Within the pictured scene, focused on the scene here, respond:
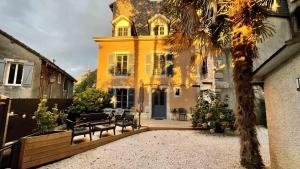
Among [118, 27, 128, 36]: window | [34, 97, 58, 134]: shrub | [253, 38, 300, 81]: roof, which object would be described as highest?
[118, 27, 128, 36]: window

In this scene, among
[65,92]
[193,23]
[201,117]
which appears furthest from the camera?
[65,92]

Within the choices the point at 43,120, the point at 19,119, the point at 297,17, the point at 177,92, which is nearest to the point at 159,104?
the point at 177,92

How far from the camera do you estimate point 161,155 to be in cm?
542

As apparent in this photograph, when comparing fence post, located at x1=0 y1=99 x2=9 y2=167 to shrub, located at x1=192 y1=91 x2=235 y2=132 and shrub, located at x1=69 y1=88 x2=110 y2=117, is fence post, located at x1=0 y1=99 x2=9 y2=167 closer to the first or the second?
shrub, located at x1=69 y1=88 x2=110 y2=117

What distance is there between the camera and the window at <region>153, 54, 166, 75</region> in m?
14.6

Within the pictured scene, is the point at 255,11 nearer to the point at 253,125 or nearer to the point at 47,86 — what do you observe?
the point at 253,125

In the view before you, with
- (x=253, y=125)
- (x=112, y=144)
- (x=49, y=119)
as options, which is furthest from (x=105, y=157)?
(x=253, y=125)

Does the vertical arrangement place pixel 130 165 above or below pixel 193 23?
below

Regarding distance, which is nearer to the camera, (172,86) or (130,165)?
(130,165)

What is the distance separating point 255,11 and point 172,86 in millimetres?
9747

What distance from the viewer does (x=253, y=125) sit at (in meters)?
4.23

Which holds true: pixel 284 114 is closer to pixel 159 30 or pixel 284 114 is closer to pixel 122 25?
pixel 159 30

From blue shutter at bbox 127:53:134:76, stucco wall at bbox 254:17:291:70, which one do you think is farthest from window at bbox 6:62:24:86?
stucco wall at bbox 254:17:291:70

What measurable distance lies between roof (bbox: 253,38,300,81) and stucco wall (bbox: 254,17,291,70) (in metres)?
7.70
